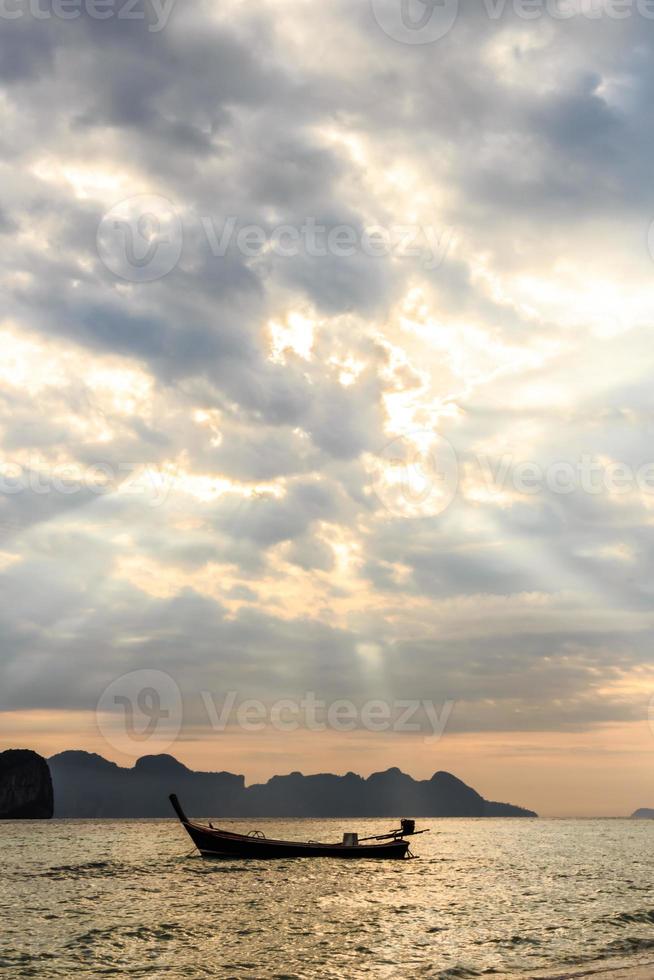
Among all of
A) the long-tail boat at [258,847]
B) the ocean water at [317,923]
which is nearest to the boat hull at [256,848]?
the long-tail boat at [258,847]

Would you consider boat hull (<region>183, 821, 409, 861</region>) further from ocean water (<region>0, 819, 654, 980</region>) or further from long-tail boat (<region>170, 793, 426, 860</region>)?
ocean water (<region>0, 819, 654, 980</region>)

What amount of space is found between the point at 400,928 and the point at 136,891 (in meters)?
28.7

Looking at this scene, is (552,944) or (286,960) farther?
(552,944)

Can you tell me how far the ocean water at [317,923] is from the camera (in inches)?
1277

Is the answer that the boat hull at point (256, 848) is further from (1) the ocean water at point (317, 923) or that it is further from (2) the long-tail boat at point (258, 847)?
(1) the ocean water at point (317, 923)

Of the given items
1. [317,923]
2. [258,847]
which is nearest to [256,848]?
[258,847]

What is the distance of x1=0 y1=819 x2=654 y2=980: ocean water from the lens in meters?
32.4

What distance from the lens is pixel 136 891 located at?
61.9 meters

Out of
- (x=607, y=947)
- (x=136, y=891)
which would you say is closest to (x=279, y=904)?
(x=136, y=891)

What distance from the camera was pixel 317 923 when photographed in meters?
44.1

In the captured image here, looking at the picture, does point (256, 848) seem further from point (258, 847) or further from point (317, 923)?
point (317, 923)

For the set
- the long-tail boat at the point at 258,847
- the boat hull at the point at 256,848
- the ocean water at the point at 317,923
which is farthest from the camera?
the boat hull at the point at 256,848

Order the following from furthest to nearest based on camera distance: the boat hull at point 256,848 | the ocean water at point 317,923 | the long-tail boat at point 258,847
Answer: the boat hull at point 256,848 < the long-tail boat at point 258,847 < the ocean water at point 317,923

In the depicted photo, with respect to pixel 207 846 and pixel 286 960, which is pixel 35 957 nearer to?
pixel 286 960
